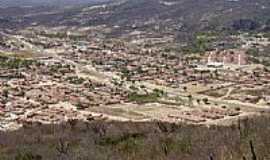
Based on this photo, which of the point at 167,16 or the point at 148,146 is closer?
the point at 148,146

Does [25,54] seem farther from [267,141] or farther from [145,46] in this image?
[267,141]

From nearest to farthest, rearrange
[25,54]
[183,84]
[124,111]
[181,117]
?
[181,117] < [124,111] < [183,84] < [25,54]

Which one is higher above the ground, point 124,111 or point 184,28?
point 124,111

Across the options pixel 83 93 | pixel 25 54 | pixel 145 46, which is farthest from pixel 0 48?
pixel 83 93

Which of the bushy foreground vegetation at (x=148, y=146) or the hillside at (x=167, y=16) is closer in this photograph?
the bushy foreground vegetation at (x=148, y=146)

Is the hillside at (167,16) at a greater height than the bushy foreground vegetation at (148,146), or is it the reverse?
the bushy foreground vegetation at (148,146)

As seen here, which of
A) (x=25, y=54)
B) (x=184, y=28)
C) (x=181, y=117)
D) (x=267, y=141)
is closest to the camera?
(x=267, y=141)

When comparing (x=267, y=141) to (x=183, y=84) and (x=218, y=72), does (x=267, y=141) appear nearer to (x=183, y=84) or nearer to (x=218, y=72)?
(x=183, y=84)

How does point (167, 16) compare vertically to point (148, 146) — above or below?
below

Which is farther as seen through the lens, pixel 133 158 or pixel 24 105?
pixel 24 105

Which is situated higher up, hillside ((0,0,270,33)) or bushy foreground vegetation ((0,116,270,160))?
bushy foreground vegetation ((0,116,270,160))

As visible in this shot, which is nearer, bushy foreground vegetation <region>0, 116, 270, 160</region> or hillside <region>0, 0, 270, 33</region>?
bushy foreground vegetation <region>0, 116, 270, 160</region>
